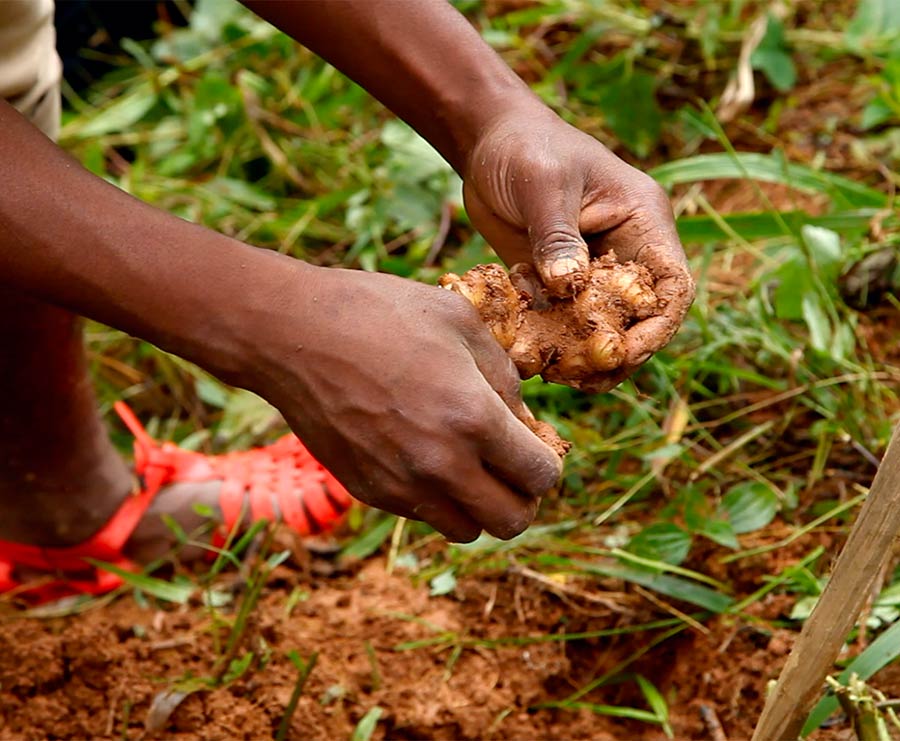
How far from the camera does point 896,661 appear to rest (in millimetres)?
1329

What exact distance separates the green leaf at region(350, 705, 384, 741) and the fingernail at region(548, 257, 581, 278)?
0.60m

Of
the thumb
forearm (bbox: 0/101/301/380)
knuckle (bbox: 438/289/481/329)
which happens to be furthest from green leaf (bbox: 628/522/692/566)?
forearm (bbox: 0/101/301/380)

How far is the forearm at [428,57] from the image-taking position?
1.27m

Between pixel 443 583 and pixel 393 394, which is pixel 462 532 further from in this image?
pixel 443 583

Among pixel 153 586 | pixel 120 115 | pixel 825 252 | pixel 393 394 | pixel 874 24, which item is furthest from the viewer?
pixel 120 115

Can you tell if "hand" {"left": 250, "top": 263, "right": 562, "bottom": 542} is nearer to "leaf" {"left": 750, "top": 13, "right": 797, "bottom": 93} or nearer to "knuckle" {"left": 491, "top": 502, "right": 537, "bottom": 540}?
"knuckle" {"left": 491, "top": 502, "right": 537, "bottom": 540}

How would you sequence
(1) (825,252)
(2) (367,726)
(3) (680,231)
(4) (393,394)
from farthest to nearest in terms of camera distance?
1. (3) (680,231)
2. (1) (825,252)
3. (2) (367,726)
4. (4) (393,394)

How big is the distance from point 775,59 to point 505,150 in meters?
1.32

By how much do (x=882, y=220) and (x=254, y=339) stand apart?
118cm

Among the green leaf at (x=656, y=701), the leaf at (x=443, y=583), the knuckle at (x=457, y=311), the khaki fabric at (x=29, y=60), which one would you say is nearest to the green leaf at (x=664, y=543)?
the green leaf at (x=656, y=701)

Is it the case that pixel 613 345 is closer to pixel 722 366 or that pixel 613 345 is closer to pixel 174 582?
pixel 722 366

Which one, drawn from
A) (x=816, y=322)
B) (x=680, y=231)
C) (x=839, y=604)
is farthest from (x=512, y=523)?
(x=680, y=231)

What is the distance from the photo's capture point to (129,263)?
97cm

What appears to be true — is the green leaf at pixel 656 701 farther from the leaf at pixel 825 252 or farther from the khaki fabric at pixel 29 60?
the khaki fabric at pixel 29 60
